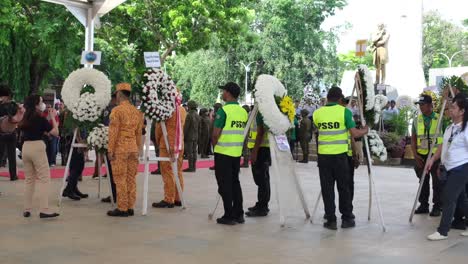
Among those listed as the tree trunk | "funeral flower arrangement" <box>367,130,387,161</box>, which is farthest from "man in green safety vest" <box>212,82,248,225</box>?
the tree trunk

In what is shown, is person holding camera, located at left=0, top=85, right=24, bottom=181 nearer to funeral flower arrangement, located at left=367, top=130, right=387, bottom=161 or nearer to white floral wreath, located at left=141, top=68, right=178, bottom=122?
white floral wreath, located at left=141, top=68, right=178, bottom=122

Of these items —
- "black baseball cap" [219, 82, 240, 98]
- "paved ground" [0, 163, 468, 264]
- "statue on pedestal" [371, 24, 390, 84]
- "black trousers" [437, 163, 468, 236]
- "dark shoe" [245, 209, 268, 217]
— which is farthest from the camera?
"statue on pedestal" [371, 24, 390, 84]

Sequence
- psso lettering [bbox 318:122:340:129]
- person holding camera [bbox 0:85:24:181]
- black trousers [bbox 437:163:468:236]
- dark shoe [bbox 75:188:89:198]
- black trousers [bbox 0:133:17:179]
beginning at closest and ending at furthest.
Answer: black trousers [bbox 437:163:468:236] → psso lettering [bbox 318:122:340:129] → person holding camera [bbox 0:85:24:181] → dark shoe [bbox 75:188:89:198] → black trousers [bbox 0:133:17:179]

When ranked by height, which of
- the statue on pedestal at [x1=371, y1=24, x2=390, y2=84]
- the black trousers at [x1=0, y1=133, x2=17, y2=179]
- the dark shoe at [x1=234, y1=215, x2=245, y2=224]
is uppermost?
the statue on pedestal at [x1=371, y1=24, x2=390, y2=84]

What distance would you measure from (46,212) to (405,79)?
840 inches

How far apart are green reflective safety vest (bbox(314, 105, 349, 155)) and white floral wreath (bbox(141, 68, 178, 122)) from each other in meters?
2.41

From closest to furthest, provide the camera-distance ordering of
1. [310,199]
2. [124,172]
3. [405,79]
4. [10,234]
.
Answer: [10,234], [124,172], [310,199], [405,79]

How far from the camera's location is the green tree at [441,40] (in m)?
72.2

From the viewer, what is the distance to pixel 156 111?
9.31 metres

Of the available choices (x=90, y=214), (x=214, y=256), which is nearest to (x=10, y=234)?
(x=90, y=214)

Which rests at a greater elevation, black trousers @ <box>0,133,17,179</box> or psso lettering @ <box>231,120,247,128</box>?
psso lettering @ <box>231,120,247,128</box>

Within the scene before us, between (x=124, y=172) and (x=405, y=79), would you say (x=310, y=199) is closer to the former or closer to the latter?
(x=124, y=172)

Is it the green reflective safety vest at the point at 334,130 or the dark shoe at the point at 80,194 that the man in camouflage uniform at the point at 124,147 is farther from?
the green reflective safety vest at the point at 334,130

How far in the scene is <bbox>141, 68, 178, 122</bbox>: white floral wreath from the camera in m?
9.30
